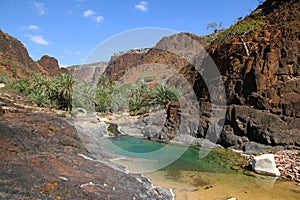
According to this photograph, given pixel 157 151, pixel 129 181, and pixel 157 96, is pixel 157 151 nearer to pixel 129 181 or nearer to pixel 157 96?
pixel 129 181

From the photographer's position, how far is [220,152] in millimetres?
16734

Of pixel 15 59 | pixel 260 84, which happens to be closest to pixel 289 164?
pixel 260 84

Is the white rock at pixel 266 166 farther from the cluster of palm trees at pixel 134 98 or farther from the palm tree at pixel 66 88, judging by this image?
the palm tree at pixel 66 88

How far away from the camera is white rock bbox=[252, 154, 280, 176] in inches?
458

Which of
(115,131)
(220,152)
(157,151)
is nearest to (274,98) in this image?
(220,152)

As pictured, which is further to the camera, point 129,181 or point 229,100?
point 229,100

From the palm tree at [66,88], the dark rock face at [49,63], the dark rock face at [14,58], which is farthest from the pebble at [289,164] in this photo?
the dark rock face at [49,63]

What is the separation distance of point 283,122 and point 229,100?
4.91 metres

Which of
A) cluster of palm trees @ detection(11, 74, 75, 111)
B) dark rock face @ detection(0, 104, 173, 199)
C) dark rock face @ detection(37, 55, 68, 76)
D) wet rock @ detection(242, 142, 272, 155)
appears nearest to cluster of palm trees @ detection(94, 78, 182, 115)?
cluster of palm trees @ detection(11, 74, 75, 111)

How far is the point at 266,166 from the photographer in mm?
11859

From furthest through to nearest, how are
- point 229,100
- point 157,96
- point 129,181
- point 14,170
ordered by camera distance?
point 157,96 < point 229,100 < point 129,181 < point 14,170

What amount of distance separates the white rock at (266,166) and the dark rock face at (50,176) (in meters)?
→ 5.05

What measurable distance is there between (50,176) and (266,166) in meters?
9.19

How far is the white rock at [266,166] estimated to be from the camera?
11.6m
